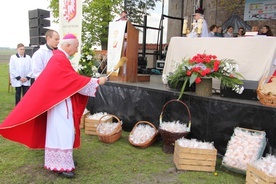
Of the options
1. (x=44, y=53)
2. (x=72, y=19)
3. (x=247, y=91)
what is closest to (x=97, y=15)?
(x=72, y=19)

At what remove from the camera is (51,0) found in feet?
66.5

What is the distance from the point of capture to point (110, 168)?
3318 millimetres

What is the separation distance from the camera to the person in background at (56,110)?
9.36 ft

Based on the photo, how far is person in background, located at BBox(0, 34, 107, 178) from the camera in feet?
9.36

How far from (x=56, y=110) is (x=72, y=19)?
319 centimetres

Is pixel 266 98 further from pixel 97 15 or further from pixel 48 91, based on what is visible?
pixel 97 15

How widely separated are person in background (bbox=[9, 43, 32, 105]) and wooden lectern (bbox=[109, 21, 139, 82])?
2495mm

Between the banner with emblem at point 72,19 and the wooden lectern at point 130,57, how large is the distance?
89 centimetres

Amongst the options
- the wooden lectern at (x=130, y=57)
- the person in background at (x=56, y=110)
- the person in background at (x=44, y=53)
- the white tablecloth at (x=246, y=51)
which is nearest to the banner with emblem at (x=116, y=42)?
the wooden lectern at (x=130, y=57)

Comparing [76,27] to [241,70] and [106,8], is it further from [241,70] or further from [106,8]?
[106,8]

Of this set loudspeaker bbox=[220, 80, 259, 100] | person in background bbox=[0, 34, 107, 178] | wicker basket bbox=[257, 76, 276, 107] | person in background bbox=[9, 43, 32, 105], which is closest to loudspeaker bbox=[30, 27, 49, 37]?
person in background bbox=[9, 43, 32, 105]

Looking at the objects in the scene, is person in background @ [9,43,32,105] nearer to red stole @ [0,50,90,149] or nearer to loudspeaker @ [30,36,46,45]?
loudspeaker @ [30,36,46,45]

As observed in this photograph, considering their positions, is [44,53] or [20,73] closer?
[44,53]

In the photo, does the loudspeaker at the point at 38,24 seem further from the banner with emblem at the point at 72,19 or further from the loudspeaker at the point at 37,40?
the banner with emblem at the point at 72,19
